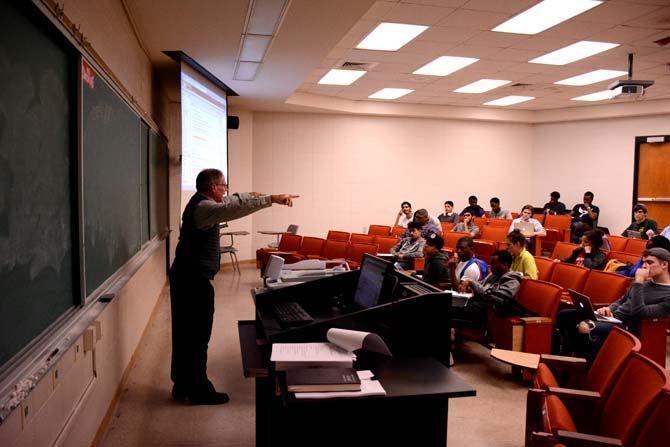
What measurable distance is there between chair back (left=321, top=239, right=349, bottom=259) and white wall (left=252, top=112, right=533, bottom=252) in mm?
3746

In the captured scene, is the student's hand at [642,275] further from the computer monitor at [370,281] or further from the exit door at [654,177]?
the exit door at [654,177]

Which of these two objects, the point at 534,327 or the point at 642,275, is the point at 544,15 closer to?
the point at 642,275

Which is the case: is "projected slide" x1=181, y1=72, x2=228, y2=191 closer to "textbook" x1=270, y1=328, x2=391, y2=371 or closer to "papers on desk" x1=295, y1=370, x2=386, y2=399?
"textbook" x1=270, y1=328, x2=391, y2=371

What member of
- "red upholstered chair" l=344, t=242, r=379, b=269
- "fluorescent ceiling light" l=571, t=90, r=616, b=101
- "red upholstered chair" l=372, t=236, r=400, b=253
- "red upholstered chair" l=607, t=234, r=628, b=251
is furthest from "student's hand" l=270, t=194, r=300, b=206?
"fluorescent ceiling light" l=571, t=90, r=616, b=101

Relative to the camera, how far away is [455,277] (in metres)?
4.88

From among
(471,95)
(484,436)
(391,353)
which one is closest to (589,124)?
(471,95)

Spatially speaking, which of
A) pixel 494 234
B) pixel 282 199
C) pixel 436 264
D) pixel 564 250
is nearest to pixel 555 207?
pixel 494 234

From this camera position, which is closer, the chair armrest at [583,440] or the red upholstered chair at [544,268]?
A: the chair armrest at [583,440]

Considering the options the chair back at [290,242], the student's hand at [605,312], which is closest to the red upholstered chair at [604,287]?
the student's hand at [605,312]

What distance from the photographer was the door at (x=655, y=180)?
10859 mm

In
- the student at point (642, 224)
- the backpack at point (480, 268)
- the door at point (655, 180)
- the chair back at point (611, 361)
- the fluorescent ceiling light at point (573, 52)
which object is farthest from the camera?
the door at point (655, 180)

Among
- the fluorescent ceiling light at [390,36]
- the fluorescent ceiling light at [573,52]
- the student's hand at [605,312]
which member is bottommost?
the student's hand at [605,312]

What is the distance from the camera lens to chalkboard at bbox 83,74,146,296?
276 centimetres

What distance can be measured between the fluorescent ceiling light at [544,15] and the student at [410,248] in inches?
99.0
